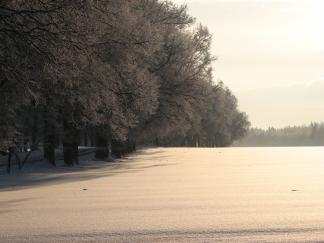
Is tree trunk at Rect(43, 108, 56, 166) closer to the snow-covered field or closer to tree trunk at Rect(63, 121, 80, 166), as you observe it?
tree trunk at Rect(63, 121, 80, 166)

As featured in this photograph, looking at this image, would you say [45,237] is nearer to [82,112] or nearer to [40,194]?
[40,194]

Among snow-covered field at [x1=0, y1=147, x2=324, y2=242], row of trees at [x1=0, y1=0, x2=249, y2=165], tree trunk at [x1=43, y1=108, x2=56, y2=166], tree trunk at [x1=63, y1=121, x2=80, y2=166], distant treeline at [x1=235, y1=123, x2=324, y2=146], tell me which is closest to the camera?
snow-covered field at [x1=0, y1=147, x2=324, y2=242]

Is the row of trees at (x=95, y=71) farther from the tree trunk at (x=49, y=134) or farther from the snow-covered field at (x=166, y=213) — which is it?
the snow-covered field at (x=166, y=213)

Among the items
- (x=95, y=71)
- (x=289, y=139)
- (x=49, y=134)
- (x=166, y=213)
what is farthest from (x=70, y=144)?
(x=289, y=139)

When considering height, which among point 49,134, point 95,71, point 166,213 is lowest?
point 166,213

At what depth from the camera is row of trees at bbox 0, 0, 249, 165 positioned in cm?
1628

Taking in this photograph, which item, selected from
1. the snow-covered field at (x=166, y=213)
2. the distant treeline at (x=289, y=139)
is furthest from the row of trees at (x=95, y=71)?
the distant treeline at (x=289, y=139)

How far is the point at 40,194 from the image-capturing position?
644 inches

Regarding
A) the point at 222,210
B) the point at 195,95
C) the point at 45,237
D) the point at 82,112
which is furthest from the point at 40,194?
the point at 195,95

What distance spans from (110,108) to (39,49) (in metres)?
9.97

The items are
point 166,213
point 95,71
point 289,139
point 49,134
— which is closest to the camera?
A: point 166,213

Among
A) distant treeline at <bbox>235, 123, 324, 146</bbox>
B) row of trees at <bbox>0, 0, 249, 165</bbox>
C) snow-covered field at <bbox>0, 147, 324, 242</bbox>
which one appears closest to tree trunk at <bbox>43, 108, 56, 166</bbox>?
row of trees at <bbox>0, 0, 249, 165</bbox>

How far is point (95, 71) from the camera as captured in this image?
2103cm

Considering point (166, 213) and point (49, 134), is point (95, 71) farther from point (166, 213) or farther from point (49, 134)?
point (166, 213)
